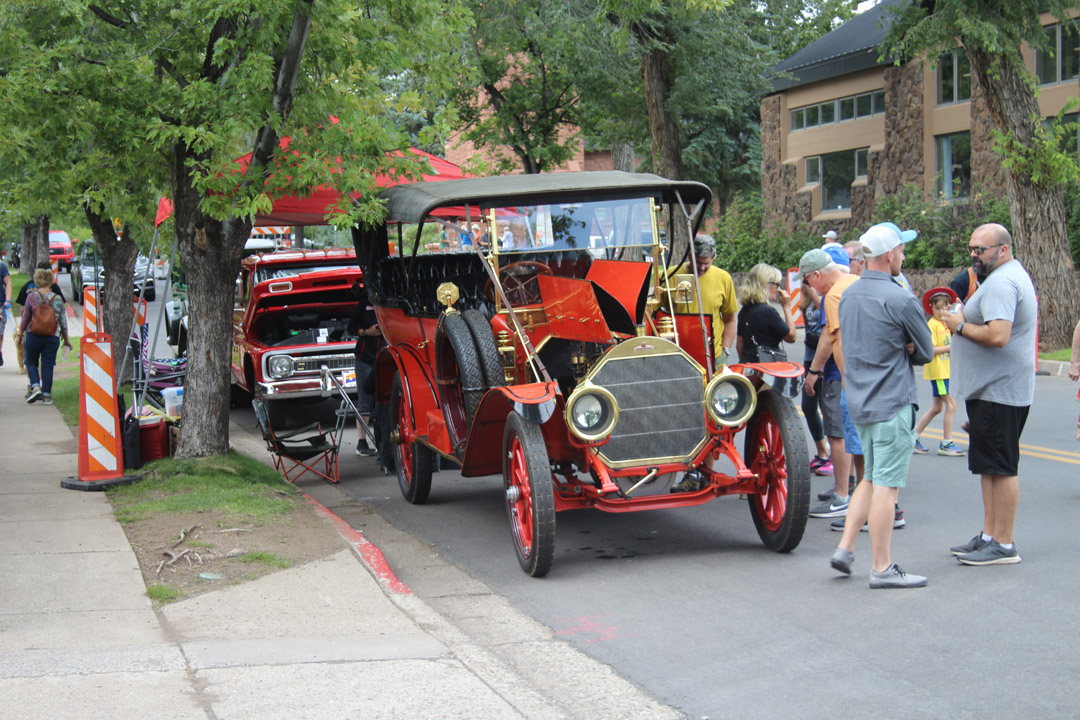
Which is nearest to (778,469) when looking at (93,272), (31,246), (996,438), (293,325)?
(996,438)

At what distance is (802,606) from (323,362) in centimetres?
790

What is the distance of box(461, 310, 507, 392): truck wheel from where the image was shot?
719 centimetres

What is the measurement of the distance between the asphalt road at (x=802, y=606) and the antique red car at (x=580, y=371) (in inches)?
15.8

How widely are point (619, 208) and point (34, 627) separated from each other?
4.62 metres

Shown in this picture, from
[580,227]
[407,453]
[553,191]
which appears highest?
[553,191]

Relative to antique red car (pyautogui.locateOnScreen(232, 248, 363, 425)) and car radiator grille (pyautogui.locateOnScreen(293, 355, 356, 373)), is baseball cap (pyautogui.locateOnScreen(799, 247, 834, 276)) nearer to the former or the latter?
car radiator grille (pyautogui.locateOnScreen(293, 355, 356, 373))

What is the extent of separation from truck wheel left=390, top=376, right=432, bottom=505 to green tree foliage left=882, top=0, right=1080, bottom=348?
11443 millimetres

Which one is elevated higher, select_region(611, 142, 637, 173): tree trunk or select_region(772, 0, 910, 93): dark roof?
select_region(772, 0, 910, 93): dark roof

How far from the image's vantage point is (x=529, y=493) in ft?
21.6

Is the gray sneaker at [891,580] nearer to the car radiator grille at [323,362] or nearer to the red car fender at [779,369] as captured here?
the red car fender at [779,369]

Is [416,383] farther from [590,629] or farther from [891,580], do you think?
[891,580]

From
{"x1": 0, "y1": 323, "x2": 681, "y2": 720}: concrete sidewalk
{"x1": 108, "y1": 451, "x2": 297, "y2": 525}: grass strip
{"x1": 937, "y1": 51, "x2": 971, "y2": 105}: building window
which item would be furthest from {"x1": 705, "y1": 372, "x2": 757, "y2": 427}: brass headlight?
{"x1": 937, "y1": 51, "x2": 971, "y2": 105}: building window

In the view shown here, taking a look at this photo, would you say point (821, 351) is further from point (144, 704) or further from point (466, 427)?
point (144, 704)

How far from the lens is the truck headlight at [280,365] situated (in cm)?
1216
